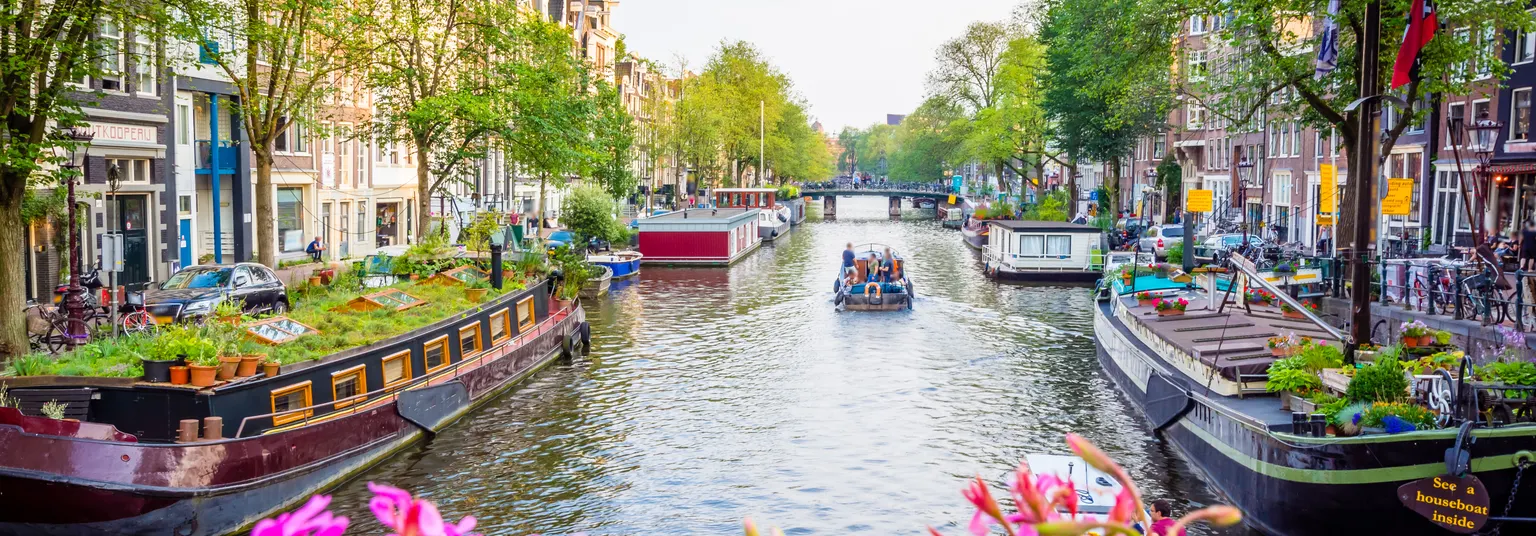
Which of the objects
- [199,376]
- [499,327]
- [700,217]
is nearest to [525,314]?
[499,327]

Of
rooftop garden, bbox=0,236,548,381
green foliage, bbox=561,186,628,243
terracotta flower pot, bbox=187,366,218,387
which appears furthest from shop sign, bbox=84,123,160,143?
green foliage, bbox=561,186,628,243

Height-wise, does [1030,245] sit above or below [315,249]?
above

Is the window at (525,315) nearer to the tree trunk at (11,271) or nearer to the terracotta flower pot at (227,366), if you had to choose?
the tree trunk at (11,271)

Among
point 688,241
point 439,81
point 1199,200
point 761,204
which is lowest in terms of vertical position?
point 688,241

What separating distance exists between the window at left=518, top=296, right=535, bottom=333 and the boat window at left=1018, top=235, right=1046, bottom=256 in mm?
26625

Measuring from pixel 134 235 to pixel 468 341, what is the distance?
15.6 meters

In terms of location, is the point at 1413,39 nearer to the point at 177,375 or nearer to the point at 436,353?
the point at 436,353

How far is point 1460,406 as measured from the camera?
46.2 ft

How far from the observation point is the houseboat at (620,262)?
1949 inches

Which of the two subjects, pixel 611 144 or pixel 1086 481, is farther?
pixel 611 144

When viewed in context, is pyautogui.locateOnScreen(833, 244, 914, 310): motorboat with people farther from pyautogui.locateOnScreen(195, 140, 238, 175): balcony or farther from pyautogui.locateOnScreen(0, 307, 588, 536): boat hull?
pyautogui.locateOnScreen(0, 307, 588, 536): boat hull

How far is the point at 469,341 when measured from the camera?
80.1 feet

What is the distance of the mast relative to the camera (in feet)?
55.4

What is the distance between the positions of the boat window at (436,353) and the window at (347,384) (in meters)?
2.33
